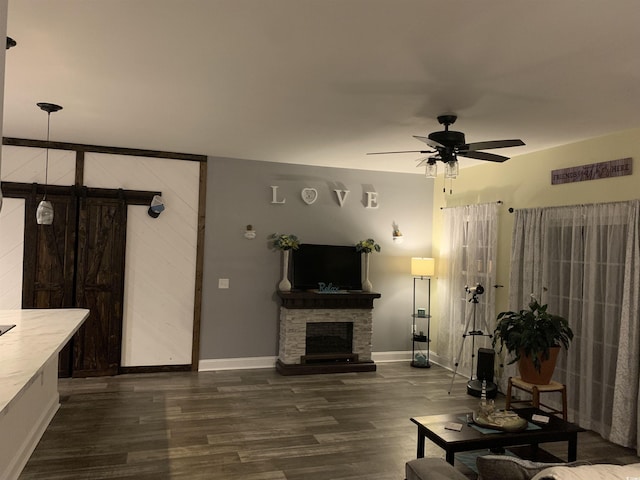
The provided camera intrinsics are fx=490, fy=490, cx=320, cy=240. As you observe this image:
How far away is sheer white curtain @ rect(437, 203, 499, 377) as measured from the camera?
5.82 meters

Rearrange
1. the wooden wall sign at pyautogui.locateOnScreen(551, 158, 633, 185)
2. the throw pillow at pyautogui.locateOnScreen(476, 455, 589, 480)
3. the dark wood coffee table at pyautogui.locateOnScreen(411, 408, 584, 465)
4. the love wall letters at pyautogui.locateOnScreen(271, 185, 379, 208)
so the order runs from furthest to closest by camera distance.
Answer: the love wall letters at pyautogui.locateOnScreen(271, 185, 379, 208) < the wooden wall sign at pyautogui.locateOnScreen(551, 158, 633, 185) < the dark wood coffee table at pyautogui.locateOnScreen(411, 408, 584, 465) < the throw pillow at pyautogui.locateOnScreen(476, 455, 589, 480)

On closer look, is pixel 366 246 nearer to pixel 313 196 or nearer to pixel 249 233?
pixel 313 196

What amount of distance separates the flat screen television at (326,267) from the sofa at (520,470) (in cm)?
425

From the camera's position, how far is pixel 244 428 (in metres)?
4.30

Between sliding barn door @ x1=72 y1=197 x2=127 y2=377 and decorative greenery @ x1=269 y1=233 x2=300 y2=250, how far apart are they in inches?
72.8

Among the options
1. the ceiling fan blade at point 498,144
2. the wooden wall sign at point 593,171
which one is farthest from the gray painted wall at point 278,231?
the ceiling fan blade at point 498,144

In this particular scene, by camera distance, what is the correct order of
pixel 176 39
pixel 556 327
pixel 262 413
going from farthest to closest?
pixel 262 413
pixel 556 327
pixel 176 39

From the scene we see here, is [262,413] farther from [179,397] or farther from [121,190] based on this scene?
[121,190]

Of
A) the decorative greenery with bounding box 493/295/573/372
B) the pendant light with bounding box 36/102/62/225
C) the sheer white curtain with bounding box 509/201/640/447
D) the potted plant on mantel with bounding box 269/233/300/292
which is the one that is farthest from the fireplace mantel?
the pendant light with bounding box 36/102/62/225

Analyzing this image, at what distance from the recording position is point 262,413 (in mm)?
4699

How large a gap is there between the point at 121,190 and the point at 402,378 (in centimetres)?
412

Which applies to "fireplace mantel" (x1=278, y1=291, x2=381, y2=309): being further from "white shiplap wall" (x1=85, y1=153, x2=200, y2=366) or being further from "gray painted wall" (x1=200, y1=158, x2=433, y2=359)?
"white shiplap wall" (x1=85, y1=153, x2=200, y2=366)

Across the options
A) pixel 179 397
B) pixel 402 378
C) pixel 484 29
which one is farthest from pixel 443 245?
pixel 484 29

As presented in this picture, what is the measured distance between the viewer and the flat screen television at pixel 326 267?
6.46 metres
